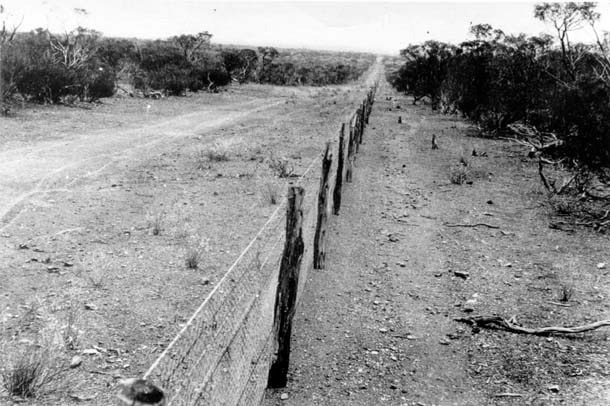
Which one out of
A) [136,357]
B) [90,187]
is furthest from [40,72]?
[136,357]

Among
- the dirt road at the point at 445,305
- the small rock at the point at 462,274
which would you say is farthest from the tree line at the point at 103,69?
the small rock at the point at 462,274

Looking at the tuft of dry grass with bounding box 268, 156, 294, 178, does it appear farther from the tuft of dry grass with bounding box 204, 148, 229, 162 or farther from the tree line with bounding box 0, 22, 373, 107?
the tree line with bounding box 0, 22, 373, 107

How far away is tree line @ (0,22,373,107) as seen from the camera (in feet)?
76.7

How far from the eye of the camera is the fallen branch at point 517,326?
633 centimetres

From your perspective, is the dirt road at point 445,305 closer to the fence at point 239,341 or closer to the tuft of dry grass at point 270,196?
the fence at point 239,341

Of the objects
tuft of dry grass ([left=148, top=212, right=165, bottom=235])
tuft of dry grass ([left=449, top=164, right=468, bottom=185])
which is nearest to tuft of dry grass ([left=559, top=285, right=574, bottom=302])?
tuft of dry grass ([left=148, top=212, right=165, bottom=235])

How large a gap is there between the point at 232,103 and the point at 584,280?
27.4 metres

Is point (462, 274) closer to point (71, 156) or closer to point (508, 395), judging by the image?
point (508, 395)

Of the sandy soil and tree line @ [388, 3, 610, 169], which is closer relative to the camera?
the sandy soil

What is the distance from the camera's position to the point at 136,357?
5.48 metres

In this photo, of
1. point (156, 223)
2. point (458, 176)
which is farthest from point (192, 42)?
point (156, 223)

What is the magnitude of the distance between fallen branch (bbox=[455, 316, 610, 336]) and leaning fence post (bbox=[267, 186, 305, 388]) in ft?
8.18

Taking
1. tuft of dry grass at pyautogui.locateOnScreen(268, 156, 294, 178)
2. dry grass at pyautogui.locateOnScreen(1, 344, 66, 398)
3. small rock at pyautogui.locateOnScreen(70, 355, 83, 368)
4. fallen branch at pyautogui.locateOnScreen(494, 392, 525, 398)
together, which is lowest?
small rock at pyautogui.locateOnScreen(70, 355, 83, 368)

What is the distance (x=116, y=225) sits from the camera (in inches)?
367
